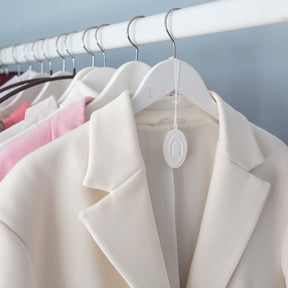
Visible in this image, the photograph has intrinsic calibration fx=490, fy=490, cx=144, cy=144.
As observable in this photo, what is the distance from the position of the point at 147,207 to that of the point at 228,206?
0.50ft

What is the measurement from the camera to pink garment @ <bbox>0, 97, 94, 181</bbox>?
0.84 m

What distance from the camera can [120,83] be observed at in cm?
97

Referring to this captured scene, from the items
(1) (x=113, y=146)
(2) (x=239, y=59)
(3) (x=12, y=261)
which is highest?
(2) (x=239, y=59)

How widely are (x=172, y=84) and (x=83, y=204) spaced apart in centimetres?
25

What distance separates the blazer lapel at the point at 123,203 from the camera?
30.0 inches

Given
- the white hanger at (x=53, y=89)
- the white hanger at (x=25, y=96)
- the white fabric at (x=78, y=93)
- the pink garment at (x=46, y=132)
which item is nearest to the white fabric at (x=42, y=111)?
the white fabric at (x=78, y=93)

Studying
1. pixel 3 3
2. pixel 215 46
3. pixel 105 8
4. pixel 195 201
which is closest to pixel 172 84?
pixel 195 201

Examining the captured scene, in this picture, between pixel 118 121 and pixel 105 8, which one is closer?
pixel 118 121

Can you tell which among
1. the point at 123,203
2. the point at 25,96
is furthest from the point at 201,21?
the point at 25,96

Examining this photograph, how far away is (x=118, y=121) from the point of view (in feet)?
2.61

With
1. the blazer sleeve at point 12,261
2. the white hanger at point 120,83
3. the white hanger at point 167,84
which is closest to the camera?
the blazer sleeve at point 12,261

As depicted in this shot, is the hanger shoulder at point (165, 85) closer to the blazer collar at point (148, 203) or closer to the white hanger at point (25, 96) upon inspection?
the blazer collar at point (148, 203)

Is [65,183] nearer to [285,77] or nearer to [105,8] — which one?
[285,77]

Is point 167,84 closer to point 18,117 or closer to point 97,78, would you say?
point 97,78
